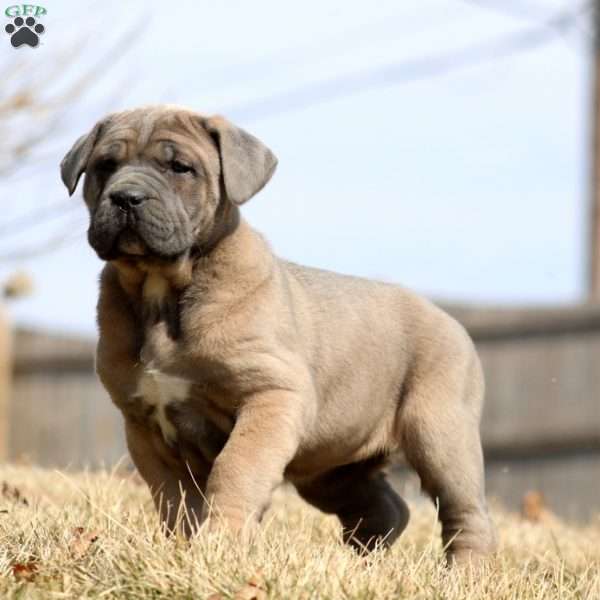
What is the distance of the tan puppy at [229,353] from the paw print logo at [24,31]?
10.2 ft

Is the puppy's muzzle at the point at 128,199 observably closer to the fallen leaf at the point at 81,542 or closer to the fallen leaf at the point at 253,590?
the fallen leaf at the point at 81,542

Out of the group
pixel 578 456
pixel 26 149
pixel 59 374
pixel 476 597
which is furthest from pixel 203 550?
pixel 59 374

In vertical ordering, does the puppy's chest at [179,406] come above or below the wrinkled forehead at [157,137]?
below

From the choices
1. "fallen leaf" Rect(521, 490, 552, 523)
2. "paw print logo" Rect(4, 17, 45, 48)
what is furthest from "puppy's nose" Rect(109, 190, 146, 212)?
"fallen leaf" Rect(521, 490, 552, 523)

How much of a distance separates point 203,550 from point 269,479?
0.70m

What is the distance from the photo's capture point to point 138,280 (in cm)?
636

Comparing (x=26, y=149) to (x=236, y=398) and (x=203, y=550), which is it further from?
(x=203, y=550)

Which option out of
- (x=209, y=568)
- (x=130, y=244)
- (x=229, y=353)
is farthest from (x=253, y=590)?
(x=130, y=244)

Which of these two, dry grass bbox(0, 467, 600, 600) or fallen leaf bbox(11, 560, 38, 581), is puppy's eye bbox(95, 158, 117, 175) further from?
fallen leaf bbox(11, 560, 38, 581)

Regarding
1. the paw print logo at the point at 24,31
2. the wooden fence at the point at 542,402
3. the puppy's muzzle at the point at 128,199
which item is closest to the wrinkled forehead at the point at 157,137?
the puppy's muzzle at the point at 128,199

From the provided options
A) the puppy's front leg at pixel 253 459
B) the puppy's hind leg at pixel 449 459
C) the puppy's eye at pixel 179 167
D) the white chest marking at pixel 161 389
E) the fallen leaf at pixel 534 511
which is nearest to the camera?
the puppy's front leg at pixel 253 459

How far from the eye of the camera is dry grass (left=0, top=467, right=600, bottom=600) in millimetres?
5086

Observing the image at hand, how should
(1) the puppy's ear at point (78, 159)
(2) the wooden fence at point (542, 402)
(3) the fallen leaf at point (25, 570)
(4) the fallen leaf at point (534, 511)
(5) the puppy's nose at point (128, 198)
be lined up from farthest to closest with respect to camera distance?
(2) the wooden fence at point (542, 402) → (4) the fallen leaf at point (534, 511) → (1) the puppy's ear at point (78, 159) → (5) the puppy's nose at point (128, 198) → (3) the fallen leaf at point (25, 570)

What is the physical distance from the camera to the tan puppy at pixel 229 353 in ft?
19.9
